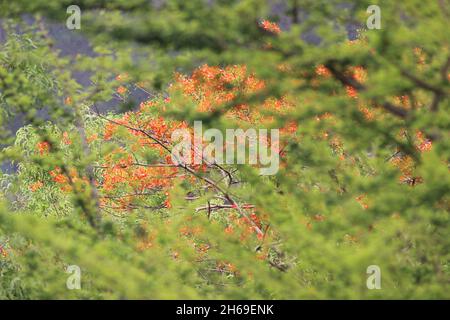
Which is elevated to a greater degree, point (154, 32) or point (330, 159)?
point (154, 32)

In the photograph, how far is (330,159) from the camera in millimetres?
A: 4352

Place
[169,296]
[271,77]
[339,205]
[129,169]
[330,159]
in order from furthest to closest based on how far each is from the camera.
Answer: [129,169] < [330,159] < [339,205] < [271,77] < [169,296]

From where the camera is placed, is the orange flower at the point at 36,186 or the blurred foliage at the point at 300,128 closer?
the blurred foliage at the point at 300,128

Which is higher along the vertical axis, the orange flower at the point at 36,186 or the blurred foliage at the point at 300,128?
the blurred foliage at the point at 300,128

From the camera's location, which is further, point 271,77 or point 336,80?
point 336,80

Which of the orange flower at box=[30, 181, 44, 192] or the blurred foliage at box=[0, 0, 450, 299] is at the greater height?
the blurred foliage at box=[0, 0, 450, 299]

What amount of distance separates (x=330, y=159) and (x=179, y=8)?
135 cm

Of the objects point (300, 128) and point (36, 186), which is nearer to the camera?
point (300, 128)

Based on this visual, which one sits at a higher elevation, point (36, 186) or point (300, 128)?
point (300, 128)

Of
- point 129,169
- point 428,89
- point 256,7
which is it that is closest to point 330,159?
point 428,89

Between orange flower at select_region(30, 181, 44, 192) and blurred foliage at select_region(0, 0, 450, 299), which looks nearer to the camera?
blurred foliage at select_region(0, 0, 450, 299)

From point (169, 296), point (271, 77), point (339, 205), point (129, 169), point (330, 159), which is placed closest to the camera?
point (169, 296)

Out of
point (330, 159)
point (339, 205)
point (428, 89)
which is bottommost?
point (339, 205)
